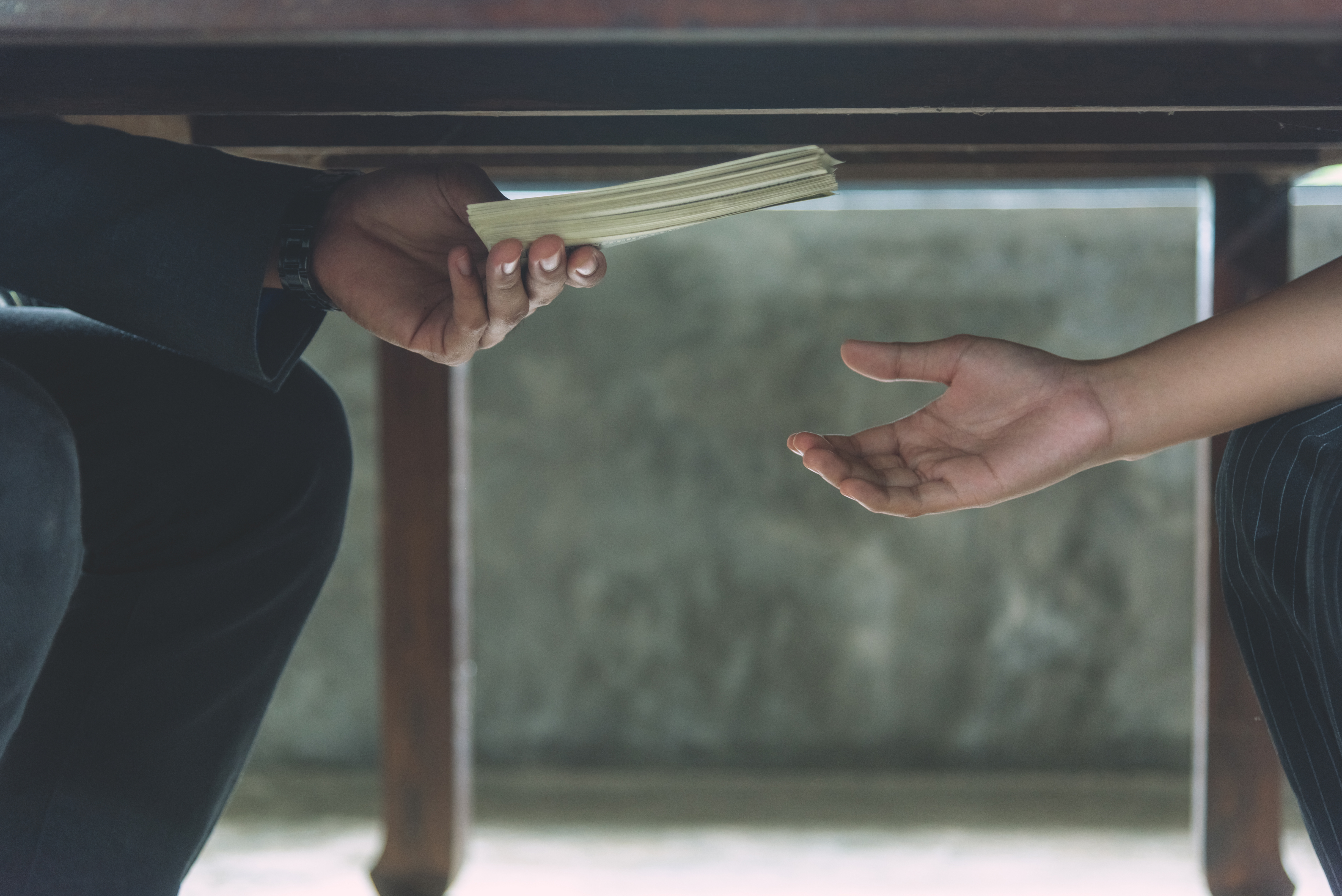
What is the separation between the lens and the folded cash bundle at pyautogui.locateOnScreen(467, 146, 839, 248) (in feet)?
1.72

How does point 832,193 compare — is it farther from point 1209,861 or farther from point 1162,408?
point 1209,861

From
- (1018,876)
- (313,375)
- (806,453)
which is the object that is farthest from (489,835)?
(806,453)

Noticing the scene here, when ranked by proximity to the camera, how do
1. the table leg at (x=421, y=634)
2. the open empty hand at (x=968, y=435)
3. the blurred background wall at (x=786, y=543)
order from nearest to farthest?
the open empty hand at (x=968, y=435), the table leg at (x=421, y=634), the blurred background wall at (x=786, y=543)

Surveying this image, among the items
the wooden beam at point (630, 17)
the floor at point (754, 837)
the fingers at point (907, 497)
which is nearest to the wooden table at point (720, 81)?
the wooden beam at point (630, 17)

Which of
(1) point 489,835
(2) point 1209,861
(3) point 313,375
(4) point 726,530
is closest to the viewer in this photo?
(3) point 313,375

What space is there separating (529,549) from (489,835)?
31.9 inches

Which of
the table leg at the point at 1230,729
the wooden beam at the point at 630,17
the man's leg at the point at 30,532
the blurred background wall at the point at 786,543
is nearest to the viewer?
the wooden beam at the point at 630,17

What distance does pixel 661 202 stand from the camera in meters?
0.56

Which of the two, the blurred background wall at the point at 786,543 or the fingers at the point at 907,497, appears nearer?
the fingers at the point at 907,497

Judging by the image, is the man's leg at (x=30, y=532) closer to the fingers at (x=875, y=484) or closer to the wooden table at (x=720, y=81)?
the wooden table at (x=720, y=81)

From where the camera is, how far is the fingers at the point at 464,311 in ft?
2.10

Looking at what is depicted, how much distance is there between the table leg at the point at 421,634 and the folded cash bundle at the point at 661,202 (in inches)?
31.6

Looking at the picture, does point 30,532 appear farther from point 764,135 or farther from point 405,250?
point 764,135

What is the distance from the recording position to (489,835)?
213 centimetres
